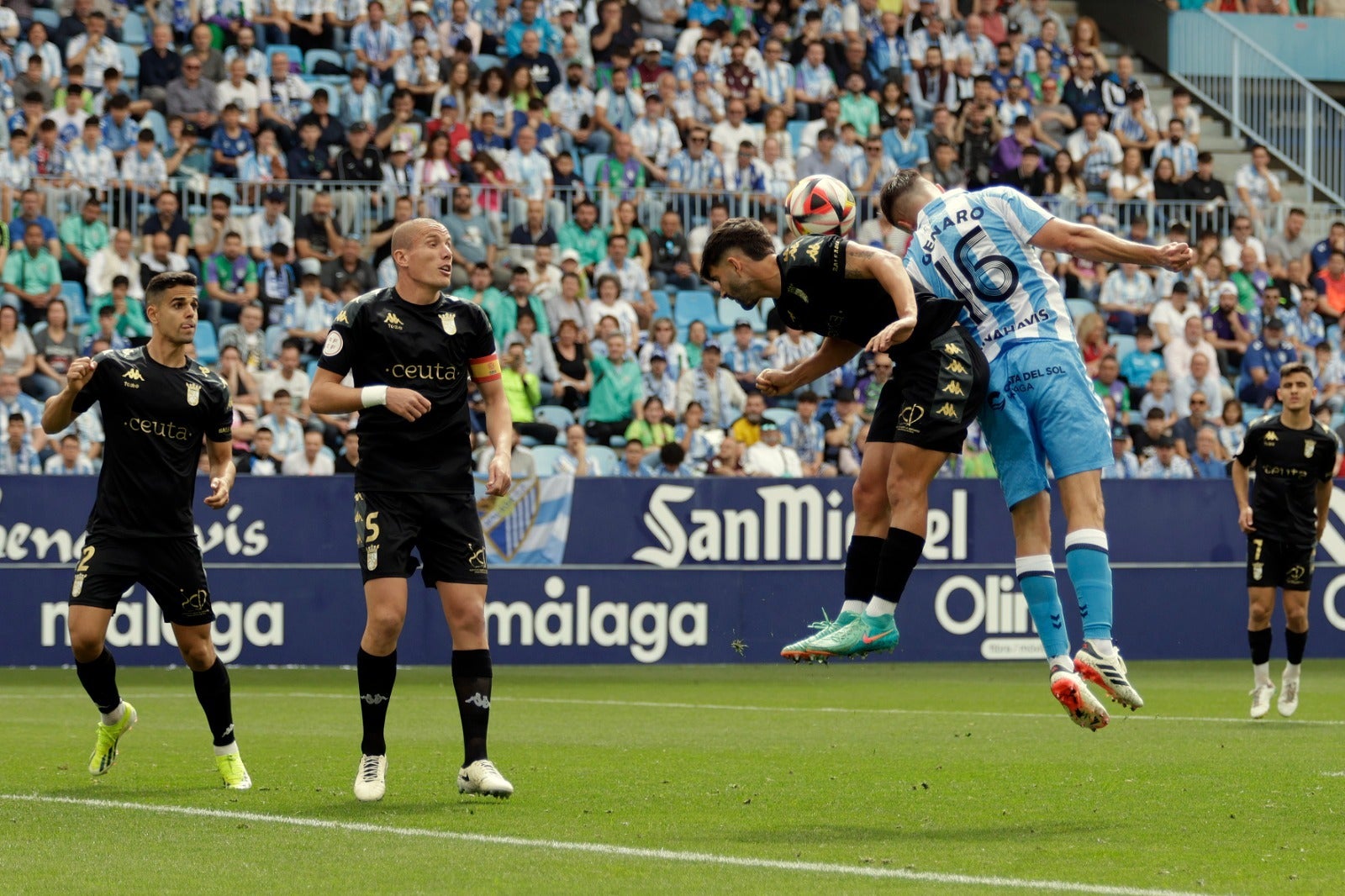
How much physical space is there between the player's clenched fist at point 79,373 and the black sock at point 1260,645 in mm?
8241

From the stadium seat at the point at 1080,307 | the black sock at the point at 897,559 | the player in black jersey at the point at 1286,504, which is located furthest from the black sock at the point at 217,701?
the stadium seat at the point at 1080,307

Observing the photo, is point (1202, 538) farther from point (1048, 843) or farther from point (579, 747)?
point (1048, 843)

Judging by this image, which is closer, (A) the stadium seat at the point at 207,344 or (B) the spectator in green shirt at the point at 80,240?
(A) the stadium seat at the point at 207,344

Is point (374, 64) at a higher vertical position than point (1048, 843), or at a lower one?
higher

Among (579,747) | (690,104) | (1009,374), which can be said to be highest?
(690,104)

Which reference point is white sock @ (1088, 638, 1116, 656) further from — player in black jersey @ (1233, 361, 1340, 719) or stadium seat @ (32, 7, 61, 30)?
stadium seat @ (32, 7, 61, 30)

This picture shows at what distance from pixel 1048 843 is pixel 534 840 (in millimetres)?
1784

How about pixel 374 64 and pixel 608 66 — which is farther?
pixel 608 66

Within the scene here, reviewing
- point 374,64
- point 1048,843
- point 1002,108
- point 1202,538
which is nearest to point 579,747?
point 1048,843

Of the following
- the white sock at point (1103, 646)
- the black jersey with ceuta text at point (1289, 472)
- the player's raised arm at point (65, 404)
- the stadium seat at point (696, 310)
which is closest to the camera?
the white sock at point (1103, 646)

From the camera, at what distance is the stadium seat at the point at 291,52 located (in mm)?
22328

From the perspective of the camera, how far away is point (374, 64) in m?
22.6

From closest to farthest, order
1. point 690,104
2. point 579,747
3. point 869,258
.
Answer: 1. point 869,258
2. point 579,747
3. point 690,104

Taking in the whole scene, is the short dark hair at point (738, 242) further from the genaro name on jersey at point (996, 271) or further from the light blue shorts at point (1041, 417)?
the light blue shorts at point (1041, 417)
